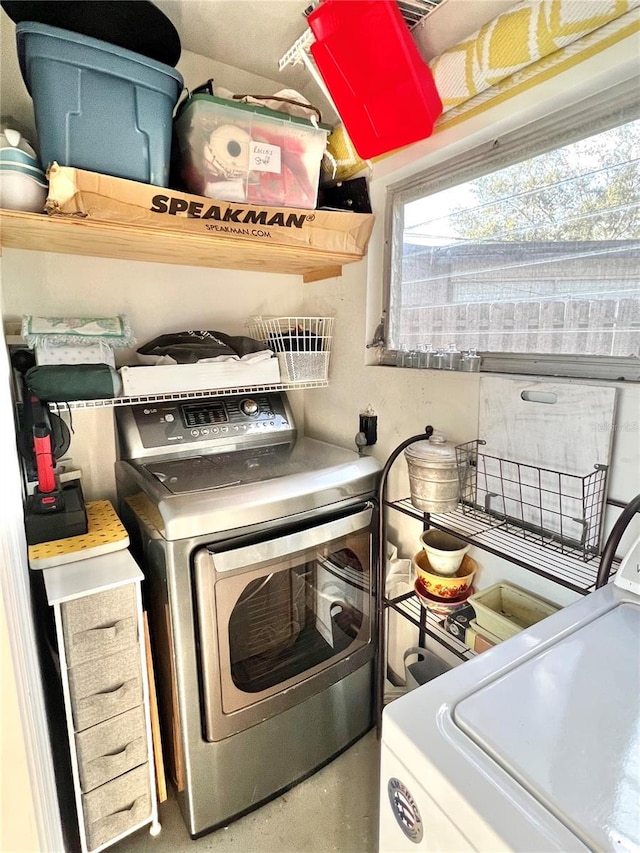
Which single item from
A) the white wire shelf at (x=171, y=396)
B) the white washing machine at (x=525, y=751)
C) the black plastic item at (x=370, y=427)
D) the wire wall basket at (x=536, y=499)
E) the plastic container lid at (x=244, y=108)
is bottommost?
the white washing machine at (x=525, y=751)

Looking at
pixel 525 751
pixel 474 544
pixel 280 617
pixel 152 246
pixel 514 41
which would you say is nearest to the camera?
pixel 525 751

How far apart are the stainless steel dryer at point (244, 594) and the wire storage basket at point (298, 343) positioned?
0.28 m

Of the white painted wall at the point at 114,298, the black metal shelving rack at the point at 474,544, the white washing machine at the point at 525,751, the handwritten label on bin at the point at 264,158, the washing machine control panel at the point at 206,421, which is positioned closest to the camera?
the white washing machine at the point at 525,751

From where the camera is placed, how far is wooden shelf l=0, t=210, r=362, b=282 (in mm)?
1127

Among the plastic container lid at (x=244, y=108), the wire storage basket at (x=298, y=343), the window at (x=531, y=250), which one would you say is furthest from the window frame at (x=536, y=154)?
the wire storage basket at (x=298, y=343)

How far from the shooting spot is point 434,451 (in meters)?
1.26

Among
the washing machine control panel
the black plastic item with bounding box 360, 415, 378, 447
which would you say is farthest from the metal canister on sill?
the washing machine control panel

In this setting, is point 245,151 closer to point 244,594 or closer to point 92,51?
point 92,51

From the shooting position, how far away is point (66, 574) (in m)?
1.20

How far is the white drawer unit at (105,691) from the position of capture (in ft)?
3.79

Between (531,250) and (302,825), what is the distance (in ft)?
6.02

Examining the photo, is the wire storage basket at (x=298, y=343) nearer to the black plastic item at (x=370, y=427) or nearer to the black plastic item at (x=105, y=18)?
the black plastic item at (x=370, y=427)

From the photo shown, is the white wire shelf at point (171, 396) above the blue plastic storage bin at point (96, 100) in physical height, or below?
below

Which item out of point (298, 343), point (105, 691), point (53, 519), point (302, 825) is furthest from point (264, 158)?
point (302, 825)
